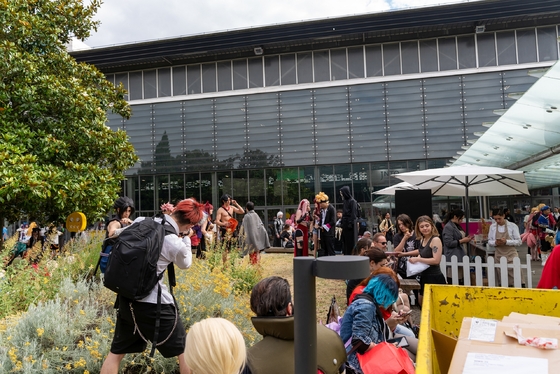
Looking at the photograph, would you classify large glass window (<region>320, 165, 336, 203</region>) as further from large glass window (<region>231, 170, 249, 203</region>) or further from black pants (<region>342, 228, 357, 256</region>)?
black pants (<region>342, 228, 357, 256</region>)

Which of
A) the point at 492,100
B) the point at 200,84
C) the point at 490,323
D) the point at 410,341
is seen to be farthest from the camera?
the point at 200,84

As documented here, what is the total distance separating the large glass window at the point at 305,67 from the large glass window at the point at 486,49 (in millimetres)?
8691

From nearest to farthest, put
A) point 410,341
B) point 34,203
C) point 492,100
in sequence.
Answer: point 410,341
point 34,203
point 492,100

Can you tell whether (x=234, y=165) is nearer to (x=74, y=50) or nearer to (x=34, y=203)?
(x=74, y=50)

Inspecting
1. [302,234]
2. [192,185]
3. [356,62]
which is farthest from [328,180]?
[302,234]

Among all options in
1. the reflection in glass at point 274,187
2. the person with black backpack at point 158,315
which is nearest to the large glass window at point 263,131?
the reflection in glass at point 274,187

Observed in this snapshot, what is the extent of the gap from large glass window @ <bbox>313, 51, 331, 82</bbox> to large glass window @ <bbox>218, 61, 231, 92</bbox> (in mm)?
5127

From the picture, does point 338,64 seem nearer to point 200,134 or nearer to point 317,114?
point 317,114

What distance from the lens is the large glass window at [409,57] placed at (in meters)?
21.9

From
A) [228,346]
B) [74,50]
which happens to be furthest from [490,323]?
[74,50]

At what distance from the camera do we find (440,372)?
209cm

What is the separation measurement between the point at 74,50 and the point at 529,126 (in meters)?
26.5

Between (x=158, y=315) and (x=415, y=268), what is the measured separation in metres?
4.43

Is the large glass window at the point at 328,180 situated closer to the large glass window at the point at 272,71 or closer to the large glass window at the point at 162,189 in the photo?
the large glass window at the point at 272,71
